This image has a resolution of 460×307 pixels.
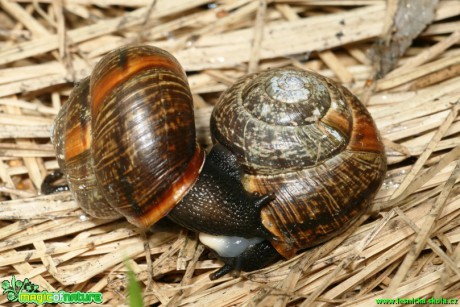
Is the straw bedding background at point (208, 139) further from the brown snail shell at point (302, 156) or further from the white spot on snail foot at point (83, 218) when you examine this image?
the brown snail shell at point (302, 156)

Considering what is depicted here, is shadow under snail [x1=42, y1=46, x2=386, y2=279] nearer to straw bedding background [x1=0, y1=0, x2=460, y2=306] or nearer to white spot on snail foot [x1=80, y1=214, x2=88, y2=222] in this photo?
straw bedding background [x1=0, y1=0, x2=460, y2=306]

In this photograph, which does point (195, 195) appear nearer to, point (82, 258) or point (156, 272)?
point (156, 272)

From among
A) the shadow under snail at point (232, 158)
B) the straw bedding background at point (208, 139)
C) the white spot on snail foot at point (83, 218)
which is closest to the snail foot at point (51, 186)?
the straw bedding background at point (208, 139)

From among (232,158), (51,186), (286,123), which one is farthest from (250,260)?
(51,186)

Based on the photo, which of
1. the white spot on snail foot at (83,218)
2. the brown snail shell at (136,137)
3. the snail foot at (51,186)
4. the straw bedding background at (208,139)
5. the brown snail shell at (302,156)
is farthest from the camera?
the snail foot at (51,186)

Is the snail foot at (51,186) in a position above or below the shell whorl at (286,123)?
above

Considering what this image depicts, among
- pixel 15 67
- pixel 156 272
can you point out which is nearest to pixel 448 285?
pixel 156 272
